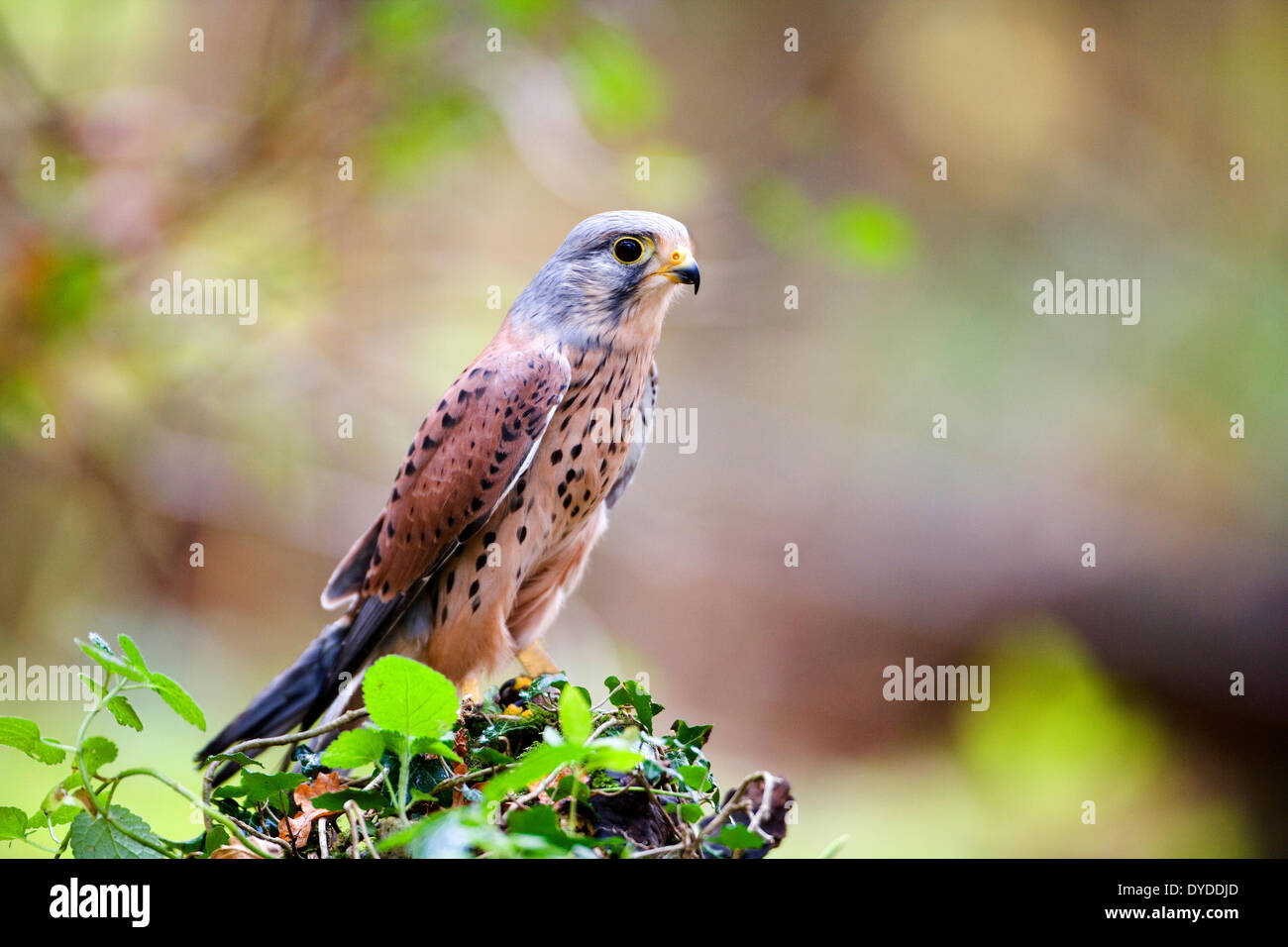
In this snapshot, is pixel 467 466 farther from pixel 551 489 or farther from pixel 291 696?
pixel 291 696

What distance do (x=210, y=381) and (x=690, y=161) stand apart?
2214mm

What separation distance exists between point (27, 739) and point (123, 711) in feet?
0.36

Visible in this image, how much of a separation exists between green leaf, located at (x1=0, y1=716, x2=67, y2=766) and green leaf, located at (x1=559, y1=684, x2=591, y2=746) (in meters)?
0.57

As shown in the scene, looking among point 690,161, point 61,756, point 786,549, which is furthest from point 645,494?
point 61,756

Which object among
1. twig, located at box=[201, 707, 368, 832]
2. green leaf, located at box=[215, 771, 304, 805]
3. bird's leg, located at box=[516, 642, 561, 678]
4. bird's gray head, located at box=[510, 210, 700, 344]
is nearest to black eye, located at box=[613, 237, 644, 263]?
bird's gray head, located at box=[510, 210, 700, 344]

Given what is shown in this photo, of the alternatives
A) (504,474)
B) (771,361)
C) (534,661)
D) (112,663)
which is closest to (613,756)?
(112,663)

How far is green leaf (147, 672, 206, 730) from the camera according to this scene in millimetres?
1155

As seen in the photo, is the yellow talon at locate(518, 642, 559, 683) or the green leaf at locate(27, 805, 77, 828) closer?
the green leaf at locate(27, 805, 77, 828)

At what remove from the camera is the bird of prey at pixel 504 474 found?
2422 mm

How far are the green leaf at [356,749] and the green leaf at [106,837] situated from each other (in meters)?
0.25

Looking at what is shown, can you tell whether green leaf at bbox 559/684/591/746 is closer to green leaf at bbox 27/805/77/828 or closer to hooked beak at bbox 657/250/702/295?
green leaf at bbox 27/805/77/828

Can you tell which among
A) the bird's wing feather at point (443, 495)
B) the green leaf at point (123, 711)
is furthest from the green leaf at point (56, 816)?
the bird's wing feather at point (443, 495)

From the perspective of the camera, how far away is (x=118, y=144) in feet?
12.4
